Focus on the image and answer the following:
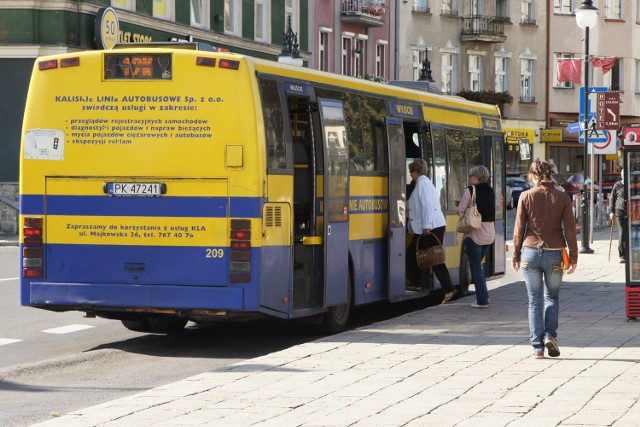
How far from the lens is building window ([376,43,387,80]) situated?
65.1m

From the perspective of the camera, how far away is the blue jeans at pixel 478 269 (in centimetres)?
1820

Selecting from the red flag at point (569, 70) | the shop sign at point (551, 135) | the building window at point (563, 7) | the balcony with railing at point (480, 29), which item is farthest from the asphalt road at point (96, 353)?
the building window at point (563, 7)

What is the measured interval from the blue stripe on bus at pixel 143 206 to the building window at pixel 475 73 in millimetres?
58930

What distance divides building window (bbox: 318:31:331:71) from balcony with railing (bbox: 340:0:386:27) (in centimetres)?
150

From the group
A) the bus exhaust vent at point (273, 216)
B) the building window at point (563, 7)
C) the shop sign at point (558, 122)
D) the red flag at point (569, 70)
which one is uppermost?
the building window at point (563, 7)

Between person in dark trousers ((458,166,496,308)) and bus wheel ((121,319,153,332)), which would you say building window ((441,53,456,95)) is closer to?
person in dark trousers ((458,166,496,308))

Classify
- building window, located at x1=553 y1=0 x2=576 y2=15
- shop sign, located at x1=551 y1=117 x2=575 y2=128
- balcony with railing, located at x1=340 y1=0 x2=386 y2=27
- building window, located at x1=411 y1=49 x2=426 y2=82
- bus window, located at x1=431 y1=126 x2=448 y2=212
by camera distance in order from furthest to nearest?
building window, located at x1=553 y1=0 x2=576 y2=15 < shop sign, located at x1=551 y1=117 x2=575 y2=128 < building window, located at x1=411 y1=49 x2=426 y2=82 < balcony with railing, located at x1=340 y1=0 x2=386 y2=27 < bus window, located at x1=431 y1=126 x2=448 y2=212

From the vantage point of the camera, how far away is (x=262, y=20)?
176 ft

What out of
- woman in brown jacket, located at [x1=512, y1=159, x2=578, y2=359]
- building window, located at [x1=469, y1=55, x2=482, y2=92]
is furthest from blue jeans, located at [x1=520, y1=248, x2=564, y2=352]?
building window, located at [x1=469, y1=55, x2=482, y2=92]

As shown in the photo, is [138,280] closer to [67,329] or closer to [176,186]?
[176,186]

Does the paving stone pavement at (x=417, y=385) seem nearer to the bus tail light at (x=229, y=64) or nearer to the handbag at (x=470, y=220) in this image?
the handbag at (x=470, y=220)

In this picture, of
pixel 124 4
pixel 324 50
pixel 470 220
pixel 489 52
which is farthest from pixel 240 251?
pixel 489 52

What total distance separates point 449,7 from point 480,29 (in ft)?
5.98

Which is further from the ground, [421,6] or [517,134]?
[421,6]
